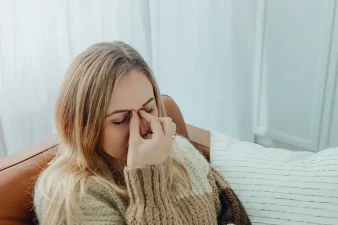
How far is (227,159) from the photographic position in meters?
1.10

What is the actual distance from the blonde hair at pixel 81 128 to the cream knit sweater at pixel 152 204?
24 millimetres

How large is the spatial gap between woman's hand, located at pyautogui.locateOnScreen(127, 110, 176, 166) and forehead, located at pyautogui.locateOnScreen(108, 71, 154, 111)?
0.02 meters

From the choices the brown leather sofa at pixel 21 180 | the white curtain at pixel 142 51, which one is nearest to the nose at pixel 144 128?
the brown leather sofa at pixel 21 180

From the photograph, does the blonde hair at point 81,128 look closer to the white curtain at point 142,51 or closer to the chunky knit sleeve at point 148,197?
the chunky knit sleeve at point 148,197

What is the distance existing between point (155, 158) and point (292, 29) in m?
1.39

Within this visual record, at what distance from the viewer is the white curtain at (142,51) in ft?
3.64

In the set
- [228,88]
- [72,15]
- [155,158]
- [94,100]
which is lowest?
[228,88]

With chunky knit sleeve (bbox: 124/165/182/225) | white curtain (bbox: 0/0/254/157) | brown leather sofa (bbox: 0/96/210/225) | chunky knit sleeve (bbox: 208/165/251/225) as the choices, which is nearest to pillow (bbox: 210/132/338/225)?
chunky knit sleeve (bbox: 208/165/251/225)

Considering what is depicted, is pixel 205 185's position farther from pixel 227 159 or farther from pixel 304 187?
pixel 304 187

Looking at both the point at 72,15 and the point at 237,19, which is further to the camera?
the point at 237,19

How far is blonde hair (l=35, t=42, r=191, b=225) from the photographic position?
771mm

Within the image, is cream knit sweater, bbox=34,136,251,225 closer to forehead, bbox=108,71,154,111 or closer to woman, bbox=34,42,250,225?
woman, bbox=34,42,250,225

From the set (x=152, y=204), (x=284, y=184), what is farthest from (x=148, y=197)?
(x=284, y=184)

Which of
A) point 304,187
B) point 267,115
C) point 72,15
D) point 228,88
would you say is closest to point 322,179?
point 304,187
